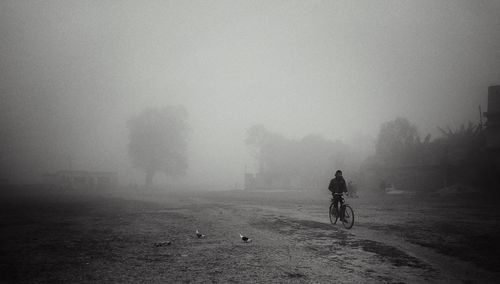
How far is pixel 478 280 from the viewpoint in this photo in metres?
5.07

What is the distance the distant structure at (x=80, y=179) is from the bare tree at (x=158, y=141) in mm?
12543

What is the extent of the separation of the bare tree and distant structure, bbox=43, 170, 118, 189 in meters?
12.5

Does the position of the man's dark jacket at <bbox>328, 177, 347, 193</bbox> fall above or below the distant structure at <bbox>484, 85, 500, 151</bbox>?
below

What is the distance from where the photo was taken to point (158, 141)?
6562 centimetres

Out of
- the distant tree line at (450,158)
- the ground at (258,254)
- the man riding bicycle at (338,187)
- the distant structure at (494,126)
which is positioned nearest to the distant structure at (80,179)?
the distant tree line at (450,158)

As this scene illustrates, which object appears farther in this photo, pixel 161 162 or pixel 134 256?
pixel 161 162

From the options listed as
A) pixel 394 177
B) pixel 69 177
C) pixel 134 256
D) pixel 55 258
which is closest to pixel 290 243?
pixel 134 256

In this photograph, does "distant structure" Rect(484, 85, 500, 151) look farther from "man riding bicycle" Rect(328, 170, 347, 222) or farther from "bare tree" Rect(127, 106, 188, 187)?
"bare tree" Rect(127, 106, 188, 187)

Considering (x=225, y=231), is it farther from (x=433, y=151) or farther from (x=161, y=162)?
(x=161, y=162)

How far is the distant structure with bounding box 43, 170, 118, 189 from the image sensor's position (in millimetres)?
66650

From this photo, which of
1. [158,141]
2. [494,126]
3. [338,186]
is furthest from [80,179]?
[494,126]

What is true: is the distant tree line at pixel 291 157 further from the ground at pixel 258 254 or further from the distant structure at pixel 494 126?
the ground at pixel 258 254

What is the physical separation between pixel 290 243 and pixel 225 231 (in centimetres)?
309

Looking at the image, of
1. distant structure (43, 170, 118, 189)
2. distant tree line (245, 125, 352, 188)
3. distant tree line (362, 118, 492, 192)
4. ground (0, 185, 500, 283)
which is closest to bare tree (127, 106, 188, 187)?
distant structure (43, 170, 118, 189)
